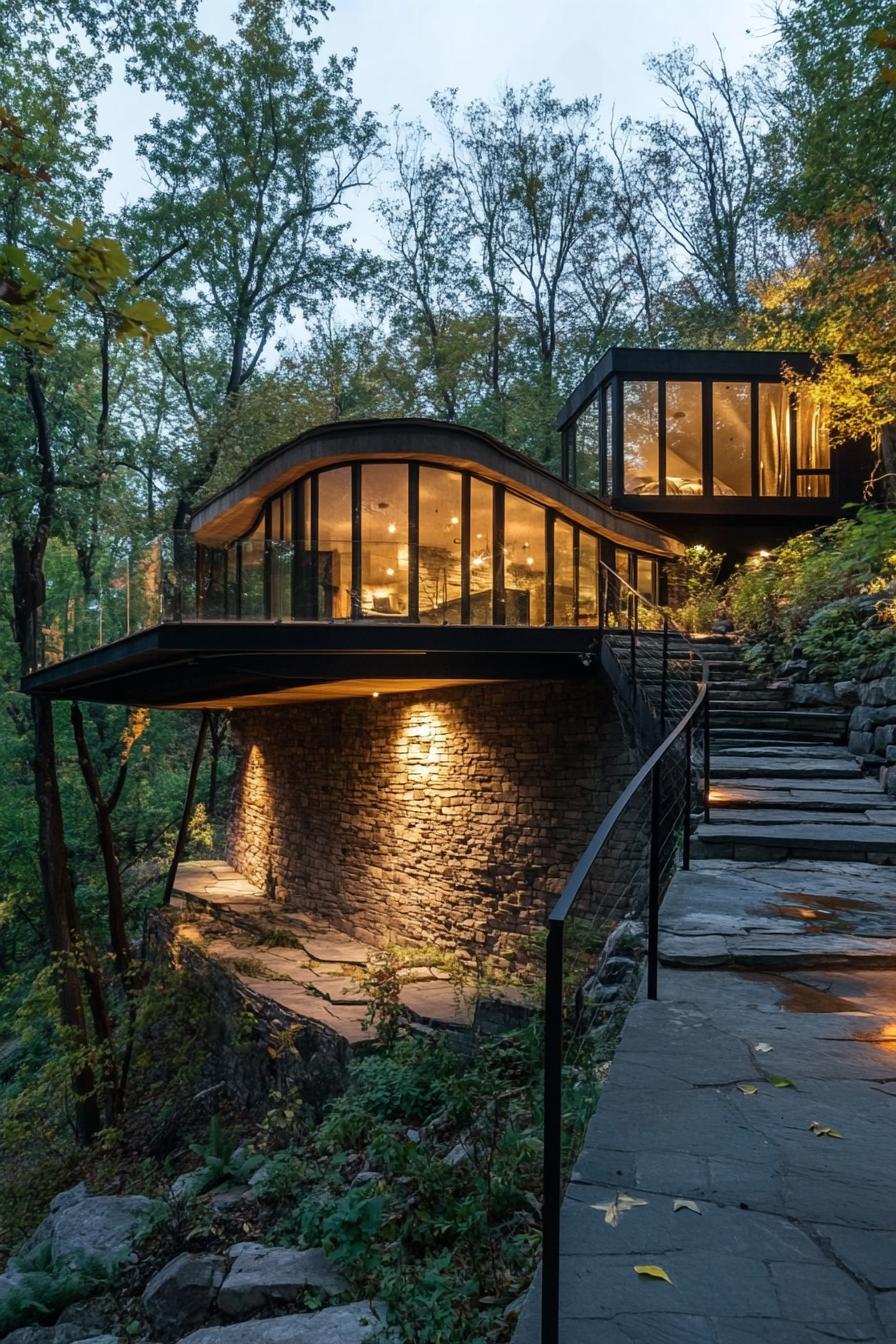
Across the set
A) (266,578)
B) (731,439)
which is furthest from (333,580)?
(731,439)

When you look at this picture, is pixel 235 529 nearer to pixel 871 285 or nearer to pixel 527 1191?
pixel 871 285

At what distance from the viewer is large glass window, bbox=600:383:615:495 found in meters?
18.2

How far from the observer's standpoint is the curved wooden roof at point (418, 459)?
43.2 feet

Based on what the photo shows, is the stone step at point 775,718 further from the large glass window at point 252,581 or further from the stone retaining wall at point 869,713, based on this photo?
the large glass window at point 252,581

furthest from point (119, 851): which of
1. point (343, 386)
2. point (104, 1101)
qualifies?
point (343, 386)

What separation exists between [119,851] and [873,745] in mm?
17484

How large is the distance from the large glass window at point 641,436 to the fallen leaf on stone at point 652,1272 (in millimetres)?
17141

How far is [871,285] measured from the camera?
10.8 meters

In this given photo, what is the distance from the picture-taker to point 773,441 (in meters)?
18.4

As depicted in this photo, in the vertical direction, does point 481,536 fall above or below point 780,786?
above

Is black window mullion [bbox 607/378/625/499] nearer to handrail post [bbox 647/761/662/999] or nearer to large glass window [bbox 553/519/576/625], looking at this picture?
large glass window [bbox 553/519/576/625]

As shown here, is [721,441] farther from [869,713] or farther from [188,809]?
[188,809]

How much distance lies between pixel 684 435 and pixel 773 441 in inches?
72.5

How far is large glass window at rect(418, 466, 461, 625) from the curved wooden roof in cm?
32
